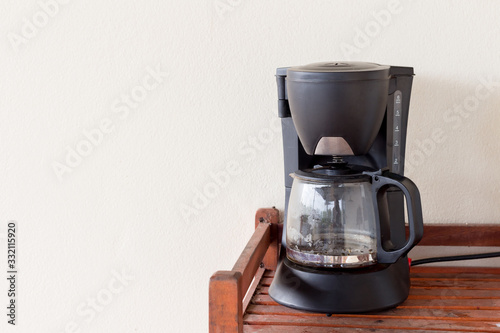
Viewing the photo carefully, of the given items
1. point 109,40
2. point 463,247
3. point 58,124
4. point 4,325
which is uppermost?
point 109,40

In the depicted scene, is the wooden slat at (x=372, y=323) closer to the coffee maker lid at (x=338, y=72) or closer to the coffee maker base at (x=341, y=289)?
the coffee maker base at (x=341, y=289)

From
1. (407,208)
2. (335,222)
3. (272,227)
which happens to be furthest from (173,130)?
(407,208)

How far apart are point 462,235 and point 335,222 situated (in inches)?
13.3

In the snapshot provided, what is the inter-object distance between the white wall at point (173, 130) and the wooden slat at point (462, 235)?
3 centimetres

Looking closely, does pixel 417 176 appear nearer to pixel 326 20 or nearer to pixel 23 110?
pixel 326 20

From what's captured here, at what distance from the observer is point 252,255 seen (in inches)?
38.4

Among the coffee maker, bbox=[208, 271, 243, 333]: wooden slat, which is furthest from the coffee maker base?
bbox=[208, 271, 243, 333]: wooden slat

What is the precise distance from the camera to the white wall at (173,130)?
117 cm

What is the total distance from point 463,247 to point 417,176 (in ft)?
0.55

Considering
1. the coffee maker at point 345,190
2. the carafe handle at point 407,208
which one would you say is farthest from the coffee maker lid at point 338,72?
the carafe handle at point 407,208

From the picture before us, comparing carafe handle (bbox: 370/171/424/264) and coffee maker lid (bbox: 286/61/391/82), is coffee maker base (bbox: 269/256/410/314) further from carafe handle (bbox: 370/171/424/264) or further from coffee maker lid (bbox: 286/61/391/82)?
coffee maker lid (bbox: 286/61/391/82)

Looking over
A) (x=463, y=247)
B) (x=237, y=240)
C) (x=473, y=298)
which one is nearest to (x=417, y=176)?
(x=463, y=247)

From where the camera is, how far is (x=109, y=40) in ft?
4.06

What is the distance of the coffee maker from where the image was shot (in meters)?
0.90
